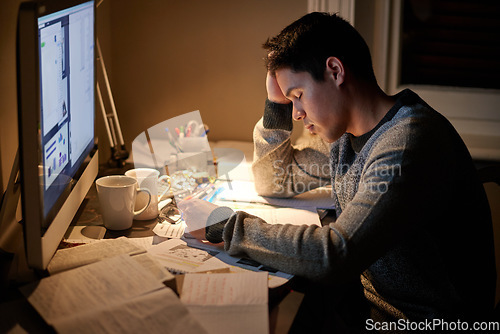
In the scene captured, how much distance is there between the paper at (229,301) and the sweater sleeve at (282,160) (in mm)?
594

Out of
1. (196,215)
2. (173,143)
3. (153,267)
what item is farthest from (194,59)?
(153,267)

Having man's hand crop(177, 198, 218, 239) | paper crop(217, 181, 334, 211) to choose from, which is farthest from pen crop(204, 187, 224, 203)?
man's hand crop(177, 198, 218, 239)

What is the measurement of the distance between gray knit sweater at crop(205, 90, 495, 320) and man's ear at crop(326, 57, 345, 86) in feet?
0.44

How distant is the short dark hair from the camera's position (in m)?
1.17

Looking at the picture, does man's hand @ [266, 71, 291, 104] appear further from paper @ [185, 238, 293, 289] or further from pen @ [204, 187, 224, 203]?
paper @ [185, 238, 293, 289]

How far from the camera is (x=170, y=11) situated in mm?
2031

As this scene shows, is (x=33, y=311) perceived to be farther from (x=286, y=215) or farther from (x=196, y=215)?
(x=286, y=215)

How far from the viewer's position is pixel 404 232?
0.99 metres

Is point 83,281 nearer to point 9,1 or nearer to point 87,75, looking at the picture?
point 87,75

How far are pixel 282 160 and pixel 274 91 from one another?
0.22 meters

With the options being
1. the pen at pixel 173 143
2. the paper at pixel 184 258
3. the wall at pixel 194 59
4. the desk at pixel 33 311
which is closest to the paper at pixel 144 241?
the paper at pixel 184 258

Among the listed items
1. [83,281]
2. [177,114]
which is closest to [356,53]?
[83,281]

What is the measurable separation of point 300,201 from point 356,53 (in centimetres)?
51

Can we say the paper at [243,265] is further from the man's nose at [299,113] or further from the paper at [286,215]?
the man's nose at [299,113]
